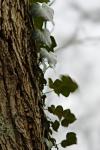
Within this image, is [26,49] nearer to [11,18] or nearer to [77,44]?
[11,18]

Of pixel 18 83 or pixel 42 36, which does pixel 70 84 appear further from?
pixel 18 83

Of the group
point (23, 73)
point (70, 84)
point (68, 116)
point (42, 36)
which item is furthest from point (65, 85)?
point (23, 73)

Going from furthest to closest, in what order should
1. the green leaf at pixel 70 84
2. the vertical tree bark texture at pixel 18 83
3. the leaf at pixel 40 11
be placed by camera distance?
the green leaf at pixel 70 84
the leaf at pixel 40 11
the vertical tree bark texture at pixel 18 83

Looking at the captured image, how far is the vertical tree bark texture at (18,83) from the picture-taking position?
3.62ft

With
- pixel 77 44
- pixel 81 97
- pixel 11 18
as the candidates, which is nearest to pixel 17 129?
A: pixel 11 18

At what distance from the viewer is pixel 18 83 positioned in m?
1.15

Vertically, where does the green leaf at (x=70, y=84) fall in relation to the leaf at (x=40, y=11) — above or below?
below

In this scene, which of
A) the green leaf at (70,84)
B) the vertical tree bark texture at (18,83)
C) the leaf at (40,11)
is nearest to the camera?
the vertical tree bark texture at (18,83)

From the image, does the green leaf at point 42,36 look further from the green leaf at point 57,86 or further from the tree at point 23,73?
the green leaf at point 57,86

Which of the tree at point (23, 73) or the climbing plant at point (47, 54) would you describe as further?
the climbing plant at point (47, 54)

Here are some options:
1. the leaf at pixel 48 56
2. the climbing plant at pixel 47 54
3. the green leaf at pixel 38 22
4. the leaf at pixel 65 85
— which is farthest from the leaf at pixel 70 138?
the green leaf at pixel 38 22

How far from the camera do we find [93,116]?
2.68 meters

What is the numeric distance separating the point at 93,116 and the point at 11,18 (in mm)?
1555

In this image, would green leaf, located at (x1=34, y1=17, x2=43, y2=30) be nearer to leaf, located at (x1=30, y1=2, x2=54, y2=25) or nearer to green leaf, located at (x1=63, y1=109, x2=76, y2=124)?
leaf, located at (x1=30, y1=2, x2=54, y2=25)
